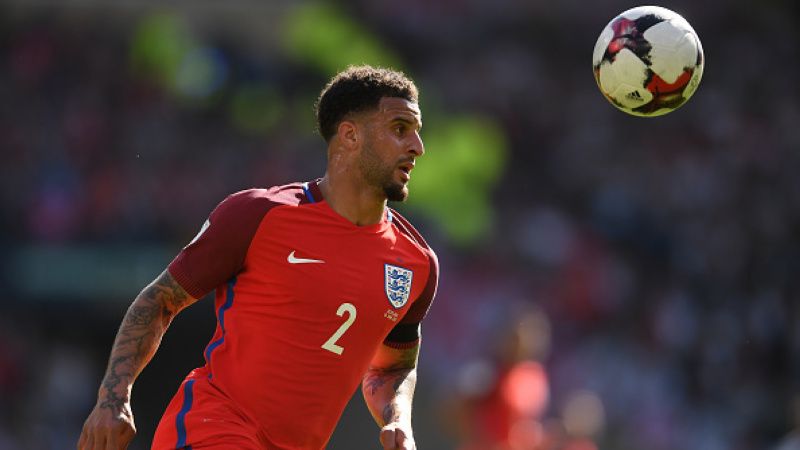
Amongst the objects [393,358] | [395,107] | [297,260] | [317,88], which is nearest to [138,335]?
[297,260]

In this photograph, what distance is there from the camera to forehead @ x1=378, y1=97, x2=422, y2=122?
17.5ft

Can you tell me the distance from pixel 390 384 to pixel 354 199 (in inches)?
32.3

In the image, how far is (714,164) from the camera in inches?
661

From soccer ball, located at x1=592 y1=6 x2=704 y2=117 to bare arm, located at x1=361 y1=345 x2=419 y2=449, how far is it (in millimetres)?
1693

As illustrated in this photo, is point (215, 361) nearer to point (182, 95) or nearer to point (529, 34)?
point (182, 95)

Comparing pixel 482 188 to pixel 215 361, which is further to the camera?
pixel 482 188

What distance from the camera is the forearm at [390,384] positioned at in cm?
530

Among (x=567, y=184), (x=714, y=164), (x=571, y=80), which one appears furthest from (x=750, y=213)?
(x=571, y=80)

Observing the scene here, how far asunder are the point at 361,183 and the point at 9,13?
→ 59.2 ft

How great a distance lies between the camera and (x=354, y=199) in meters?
5.34

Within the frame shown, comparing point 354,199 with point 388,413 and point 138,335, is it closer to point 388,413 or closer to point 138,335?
point 388,413

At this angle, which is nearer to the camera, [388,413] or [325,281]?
[325,281]

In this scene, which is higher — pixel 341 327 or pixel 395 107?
pixel 395 107

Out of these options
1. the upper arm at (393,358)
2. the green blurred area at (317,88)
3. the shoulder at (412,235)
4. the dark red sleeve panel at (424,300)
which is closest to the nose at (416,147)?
A: the shoulder at (412,235)
